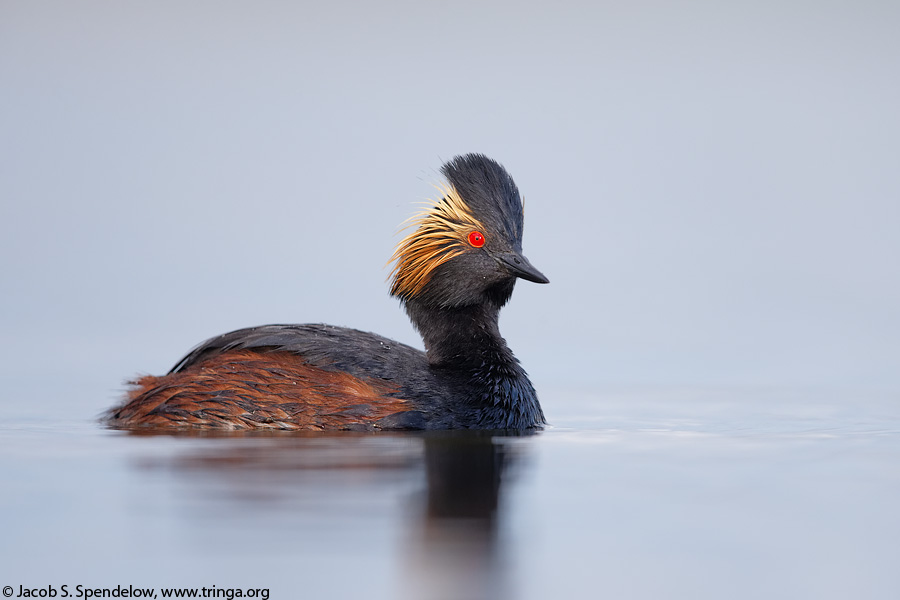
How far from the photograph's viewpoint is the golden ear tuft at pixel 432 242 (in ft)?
32.1

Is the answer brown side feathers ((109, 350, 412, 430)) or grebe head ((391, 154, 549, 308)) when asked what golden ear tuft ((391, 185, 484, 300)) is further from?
brown side feathers ((109, 350, 412, 430))

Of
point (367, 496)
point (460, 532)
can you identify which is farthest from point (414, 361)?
point (460, 532)

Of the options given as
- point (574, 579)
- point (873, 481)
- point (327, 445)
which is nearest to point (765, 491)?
point (873, 481)

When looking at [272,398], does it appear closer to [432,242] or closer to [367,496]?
[432,242]

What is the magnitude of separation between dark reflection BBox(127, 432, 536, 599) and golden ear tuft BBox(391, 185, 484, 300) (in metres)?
1.58

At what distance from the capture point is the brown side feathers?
359 inches

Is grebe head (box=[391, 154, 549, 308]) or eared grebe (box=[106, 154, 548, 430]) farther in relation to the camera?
grebe head (box=[391, 154, 549, 308])

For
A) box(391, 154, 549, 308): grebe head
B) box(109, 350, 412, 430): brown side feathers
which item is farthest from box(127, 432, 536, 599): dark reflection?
box(391, 154, 549, 308): grebe head

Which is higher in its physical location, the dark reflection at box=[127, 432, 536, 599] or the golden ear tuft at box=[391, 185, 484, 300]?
the golden ear tuft at box=[391, 185, 484, 300]

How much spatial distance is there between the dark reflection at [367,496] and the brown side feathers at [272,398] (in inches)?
12.4

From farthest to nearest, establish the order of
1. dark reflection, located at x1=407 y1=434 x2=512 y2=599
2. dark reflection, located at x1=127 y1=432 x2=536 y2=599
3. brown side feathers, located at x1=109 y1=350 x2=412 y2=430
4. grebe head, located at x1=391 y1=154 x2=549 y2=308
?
grebe head, located at x1=391 y1=154 x2=549 y2=308, brown side feathers, located at x1=109 y1=350 x2=412 y2=430, dark reflection, located at x1=127 y1=432 x2=536 y2=599, dark reflection, located at x1=407 y1=434 x2=512 y2=599

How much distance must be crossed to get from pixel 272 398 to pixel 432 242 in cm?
181

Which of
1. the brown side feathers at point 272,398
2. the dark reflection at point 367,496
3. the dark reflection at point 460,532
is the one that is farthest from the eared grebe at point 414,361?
the dark reflection at point 460,532

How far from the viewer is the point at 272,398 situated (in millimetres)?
9180
